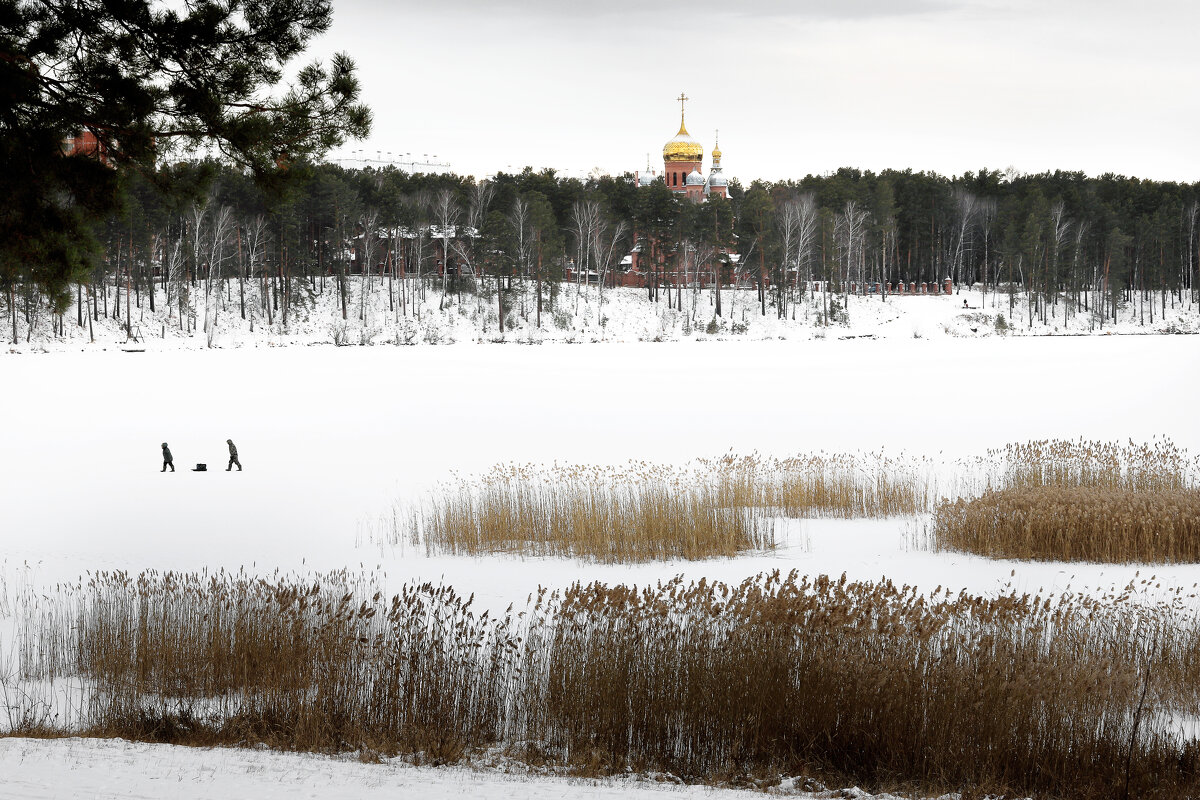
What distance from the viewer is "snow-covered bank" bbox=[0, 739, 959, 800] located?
5.21m

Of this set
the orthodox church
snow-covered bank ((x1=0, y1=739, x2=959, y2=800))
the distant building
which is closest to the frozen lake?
the distant building

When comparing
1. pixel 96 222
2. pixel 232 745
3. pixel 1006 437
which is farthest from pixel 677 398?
pixel 232 745

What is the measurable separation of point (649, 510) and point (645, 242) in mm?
54519

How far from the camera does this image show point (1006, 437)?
24344mm

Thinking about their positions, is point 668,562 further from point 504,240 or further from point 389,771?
point 504,240

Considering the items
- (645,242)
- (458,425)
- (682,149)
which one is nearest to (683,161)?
(682,149)

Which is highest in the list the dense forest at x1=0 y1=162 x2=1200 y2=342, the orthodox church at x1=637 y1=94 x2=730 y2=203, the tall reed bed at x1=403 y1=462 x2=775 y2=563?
the orthodox church at x1=637 y1=94 x2=730 y2=203

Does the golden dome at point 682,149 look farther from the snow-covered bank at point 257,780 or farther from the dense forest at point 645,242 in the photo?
the snow-covered bank at point 257,780

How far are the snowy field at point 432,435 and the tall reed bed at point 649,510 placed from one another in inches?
21.4

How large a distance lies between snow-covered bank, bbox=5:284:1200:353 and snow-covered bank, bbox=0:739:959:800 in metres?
46.8

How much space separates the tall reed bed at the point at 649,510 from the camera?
13.3 metres

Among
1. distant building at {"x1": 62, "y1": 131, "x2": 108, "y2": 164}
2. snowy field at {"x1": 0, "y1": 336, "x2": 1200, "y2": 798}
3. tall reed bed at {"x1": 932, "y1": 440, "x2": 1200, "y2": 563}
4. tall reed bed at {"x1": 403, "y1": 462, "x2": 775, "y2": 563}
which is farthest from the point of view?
tall reed bed at {"x1": 403, "y1": 462, "x2": 775, "y2": 563}

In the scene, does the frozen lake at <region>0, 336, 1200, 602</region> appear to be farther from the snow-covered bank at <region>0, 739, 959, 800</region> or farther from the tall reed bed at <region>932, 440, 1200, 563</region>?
the snow-covered bank at <region>0, 739, 959, 800</region>

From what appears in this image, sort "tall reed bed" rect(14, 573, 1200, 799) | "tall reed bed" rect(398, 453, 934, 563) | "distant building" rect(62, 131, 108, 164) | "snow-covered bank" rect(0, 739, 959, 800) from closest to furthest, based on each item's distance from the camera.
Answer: "snow-covered bank" rect(0, 739, 959, 800) < "tall reed bed" rect(14, 573, 1200, 799) < "distant building" rect(62, 131, 108, 164) < "tall reed bed" rect(398, 453, 934, 563)
